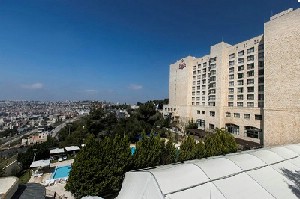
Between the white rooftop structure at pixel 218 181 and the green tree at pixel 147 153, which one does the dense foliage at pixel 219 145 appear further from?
the white rooftop structure at pixel 218 181

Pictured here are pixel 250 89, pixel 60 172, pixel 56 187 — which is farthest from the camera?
pixel 250 89

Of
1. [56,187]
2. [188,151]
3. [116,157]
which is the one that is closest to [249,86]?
[188,151]

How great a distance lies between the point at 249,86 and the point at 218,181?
35.0 m

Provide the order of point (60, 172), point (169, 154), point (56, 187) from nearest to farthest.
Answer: point (169, 154) → point (56, 187) → point (60, 172)

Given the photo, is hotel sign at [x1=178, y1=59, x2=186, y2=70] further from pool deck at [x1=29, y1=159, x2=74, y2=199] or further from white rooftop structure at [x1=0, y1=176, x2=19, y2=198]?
white rooftop structure at [x1=0, y1=176, x2=19, y2=198]

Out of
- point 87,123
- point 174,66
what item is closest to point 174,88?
point 174,66

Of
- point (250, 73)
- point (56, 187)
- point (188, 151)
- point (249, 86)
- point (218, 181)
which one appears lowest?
point (56, 187)

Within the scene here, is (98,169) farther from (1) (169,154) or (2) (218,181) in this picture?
(2) (218,181)

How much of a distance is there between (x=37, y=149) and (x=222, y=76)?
39513 millimetres

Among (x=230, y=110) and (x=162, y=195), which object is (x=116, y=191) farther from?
(x=230, y=110)

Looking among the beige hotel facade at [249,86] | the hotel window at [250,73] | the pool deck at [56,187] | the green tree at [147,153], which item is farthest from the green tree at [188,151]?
the hotel window at [250,73]

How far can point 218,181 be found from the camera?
10.6 metres

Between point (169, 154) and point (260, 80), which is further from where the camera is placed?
point (260, 80)

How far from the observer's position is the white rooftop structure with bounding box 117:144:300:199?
31.2ft
